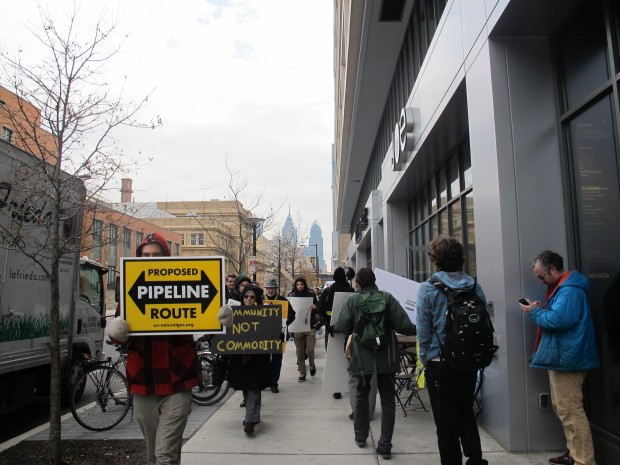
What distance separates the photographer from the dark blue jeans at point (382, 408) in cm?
469

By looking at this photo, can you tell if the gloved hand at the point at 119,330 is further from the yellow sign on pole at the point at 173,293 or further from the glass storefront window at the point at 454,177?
the glass storefront window at the point at 454,177

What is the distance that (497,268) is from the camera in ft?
15.7

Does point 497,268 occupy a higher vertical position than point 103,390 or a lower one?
higher

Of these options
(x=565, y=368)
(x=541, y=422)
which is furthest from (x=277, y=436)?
(x=565, y=368)

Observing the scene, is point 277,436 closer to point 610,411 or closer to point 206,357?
point 206,357

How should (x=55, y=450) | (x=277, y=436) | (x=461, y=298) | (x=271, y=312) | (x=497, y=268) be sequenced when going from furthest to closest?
(x=271, y=312) < (x=277, y=436) < (x=497, y=268) < (x=55, y=450) < (x=461, y=298)

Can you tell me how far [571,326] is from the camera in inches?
151

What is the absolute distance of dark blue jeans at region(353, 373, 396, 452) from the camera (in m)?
4.69

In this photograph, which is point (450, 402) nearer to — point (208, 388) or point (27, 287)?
point (208, 388)

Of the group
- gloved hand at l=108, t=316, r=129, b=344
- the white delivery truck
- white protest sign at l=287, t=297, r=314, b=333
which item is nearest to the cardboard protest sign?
the white delivery truck

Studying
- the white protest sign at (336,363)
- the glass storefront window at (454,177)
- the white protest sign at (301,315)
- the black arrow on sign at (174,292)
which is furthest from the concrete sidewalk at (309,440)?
the glass storefront window at (454,177)

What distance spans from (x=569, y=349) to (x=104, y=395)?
527 centimetres

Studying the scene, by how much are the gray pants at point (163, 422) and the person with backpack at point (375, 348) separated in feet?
6.08

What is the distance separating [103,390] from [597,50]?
21.4ft
